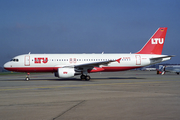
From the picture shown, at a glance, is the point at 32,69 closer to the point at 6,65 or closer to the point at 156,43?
the point at 6,65

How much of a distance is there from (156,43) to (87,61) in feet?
34.8

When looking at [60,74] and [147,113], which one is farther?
[60,74]

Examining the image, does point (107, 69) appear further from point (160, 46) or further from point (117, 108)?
point (117, 108)

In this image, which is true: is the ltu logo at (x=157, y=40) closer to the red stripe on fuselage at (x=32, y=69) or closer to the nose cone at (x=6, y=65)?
the red stripe on fuselage at (x=32, y=69)

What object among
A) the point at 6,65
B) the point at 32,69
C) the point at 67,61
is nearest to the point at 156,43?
the point at 67,61

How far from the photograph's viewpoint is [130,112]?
23.9ft

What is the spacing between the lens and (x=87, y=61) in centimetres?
2983

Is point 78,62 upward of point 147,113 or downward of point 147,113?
upward

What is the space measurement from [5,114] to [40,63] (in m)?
22.1

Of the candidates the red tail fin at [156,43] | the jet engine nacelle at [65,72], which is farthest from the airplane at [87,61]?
the jet engine nacelle at [65,72]

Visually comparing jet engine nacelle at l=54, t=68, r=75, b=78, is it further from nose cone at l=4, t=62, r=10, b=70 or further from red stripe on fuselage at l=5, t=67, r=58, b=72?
nose cone at l=4, t=62, r=10, b=70

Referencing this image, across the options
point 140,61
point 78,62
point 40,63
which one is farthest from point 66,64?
point 140,61

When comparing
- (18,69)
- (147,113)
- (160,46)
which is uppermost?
(160,46)

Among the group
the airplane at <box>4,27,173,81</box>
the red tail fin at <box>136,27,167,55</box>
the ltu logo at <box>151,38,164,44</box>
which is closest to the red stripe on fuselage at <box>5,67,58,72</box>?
the airplane at <box>4,27,173,81</box>
